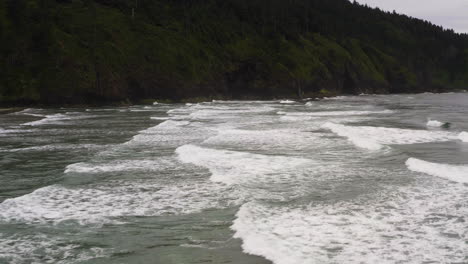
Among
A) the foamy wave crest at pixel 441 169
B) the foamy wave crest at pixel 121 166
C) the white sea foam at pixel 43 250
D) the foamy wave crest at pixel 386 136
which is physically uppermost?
the white sea foam at pixel 43 250

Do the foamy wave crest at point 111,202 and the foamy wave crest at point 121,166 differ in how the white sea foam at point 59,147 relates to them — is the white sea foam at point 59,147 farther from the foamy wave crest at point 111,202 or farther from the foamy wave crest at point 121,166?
the foamy wave crest at point 111,202

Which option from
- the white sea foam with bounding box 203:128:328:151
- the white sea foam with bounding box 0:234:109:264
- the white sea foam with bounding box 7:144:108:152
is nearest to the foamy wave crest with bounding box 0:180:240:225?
the white sea foam with bounding box 0:234:109:264

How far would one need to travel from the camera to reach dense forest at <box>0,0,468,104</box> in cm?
5631

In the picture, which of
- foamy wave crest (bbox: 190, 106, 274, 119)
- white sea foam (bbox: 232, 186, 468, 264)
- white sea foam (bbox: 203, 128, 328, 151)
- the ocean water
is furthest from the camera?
foamy wave crest (bbox: 190, 106, 274, 119)

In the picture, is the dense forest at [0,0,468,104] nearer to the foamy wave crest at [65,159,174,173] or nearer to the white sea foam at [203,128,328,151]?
the white sea foam at [203,128,328,151]

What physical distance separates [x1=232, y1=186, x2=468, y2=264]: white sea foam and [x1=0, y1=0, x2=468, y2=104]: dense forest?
49.8 metres

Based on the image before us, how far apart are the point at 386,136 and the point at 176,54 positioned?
181 feet

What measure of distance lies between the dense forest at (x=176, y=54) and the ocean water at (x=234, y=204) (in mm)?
40738

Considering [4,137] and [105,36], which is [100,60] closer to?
[105,36]

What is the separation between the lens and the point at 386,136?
74.1 ft

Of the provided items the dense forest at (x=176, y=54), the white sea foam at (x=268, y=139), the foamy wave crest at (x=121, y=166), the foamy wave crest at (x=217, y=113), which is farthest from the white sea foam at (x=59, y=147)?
the dense forest at (x=176, y=54)

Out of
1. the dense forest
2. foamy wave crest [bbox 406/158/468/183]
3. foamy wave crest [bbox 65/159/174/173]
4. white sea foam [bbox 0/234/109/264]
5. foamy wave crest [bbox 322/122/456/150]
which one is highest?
the dense forest

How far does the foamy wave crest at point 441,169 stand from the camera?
11.8 m

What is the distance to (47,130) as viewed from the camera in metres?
26.1
